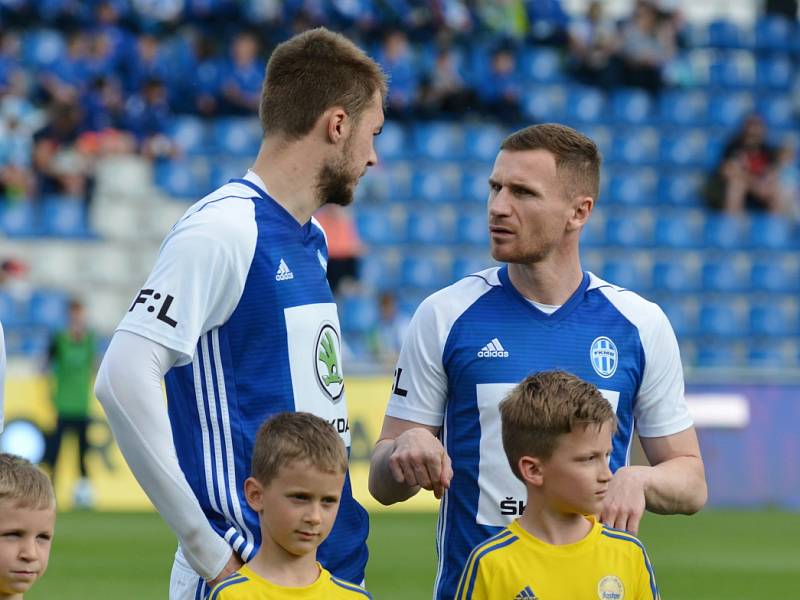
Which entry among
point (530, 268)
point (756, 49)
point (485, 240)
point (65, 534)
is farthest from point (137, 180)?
point (530, 268)

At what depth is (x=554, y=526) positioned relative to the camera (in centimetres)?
359

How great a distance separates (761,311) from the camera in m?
17.6

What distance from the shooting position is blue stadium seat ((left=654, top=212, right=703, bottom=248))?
18281mm

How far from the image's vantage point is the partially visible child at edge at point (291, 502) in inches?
129

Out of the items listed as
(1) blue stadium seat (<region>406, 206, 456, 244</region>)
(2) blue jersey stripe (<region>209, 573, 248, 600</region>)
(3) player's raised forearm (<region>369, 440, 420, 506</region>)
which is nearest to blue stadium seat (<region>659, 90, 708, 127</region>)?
(1) blue stadium seat (<region>406, 206, 456, 244</region>)

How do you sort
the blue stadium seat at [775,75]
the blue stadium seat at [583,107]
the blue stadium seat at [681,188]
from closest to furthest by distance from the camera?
the blue stadium seat at [681,188]
the blue stadium seat at [583,107]
the blue stadium seat at [775,75]

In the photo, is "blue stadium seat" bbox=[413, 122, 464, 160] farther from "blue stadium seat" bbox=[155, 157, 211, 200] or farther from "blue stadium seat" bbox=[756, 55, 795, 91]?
"blue stadium seat" bbox=[756, 55, 795, 91]

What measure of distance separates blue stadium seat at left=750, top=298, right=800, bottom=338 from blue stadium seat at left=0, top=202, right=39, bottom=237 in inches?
325

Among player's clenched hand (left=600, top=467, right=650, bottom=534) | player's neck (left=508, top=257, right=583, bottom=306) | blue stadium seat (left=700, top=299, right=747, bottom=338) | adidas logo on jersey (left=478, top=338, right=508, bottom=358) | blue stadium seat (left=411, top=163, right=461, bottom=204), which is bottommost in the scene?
player's clenched hand (left=600, top=467, right=650, bottom=534)

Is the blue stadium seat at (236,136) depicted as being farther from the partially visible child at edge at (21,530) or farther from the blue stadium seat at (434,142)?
the partially visible child at edge at (21,530)

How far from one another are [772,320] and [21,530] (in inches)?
595

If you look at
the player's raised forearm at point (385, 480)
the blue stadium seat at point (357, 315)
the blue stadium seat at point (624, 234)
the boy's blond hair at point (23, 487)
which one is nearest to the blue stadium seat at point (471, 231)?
the blue stadium seat at point (624, 234)

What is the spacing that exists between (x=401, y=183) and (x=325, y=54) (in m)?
14.8

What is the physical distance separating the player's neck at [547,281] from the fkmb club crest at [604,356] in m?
0.16
